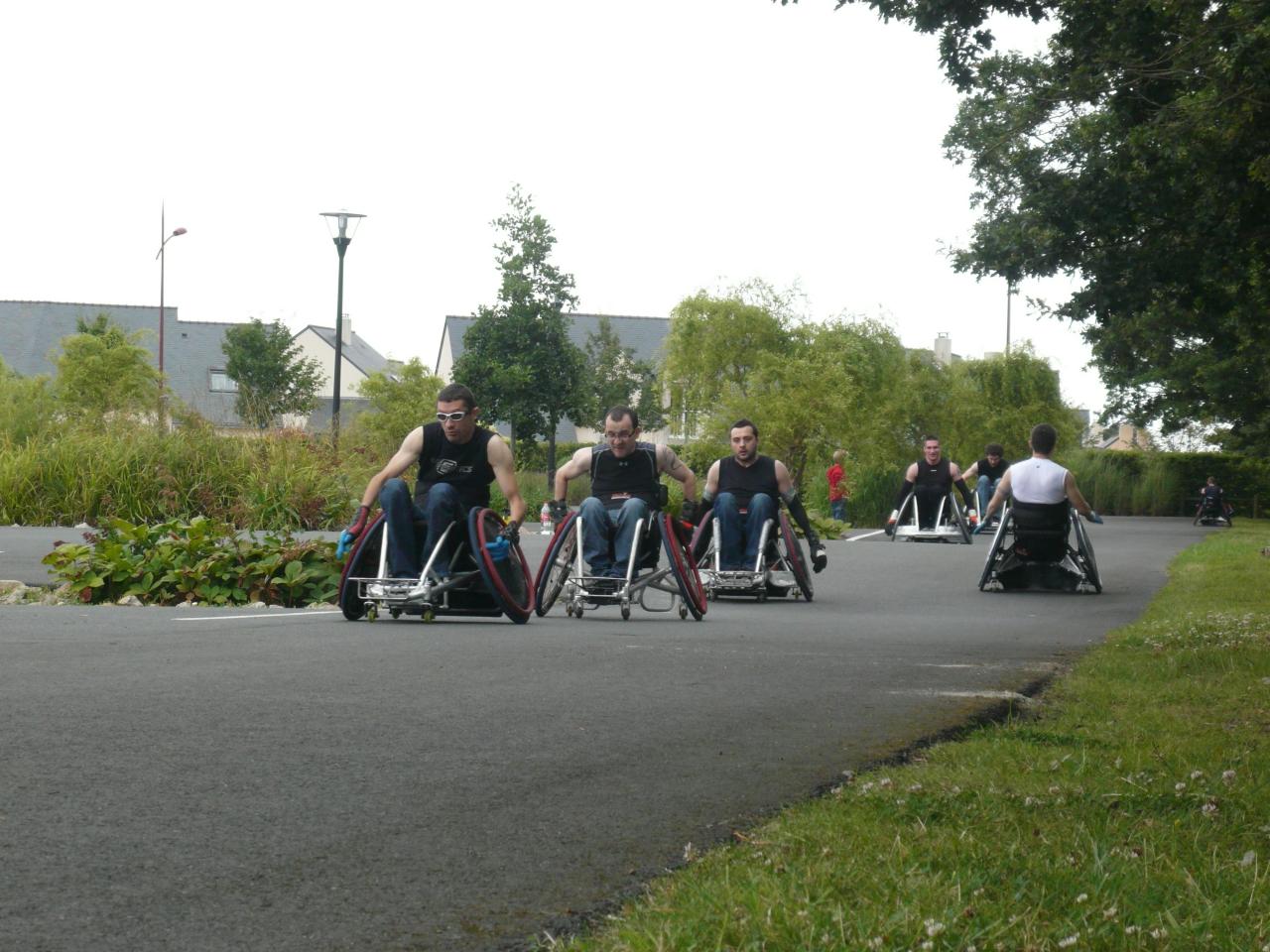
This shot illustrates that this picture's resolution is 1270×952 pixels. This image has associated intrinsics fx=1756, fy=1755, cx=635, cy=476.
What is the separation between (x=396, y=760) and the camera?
5.29 meters

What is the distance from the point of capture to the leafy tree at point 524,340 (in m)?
55.5

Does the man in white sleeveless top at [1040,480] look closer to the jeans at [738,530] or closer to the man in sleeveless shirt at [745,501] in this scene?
the man in sleeveless shirt at [745,501]

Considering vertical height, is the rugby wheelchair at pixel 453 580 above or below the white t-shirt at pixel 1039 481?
below

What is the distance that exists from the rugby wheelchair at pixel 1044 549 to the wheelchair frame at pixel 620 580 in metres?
5.74

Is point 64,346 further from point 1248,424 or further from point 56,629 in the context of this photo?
point 56,629

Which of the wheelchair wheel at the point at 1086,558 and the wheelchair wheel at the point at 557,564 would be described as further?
the wheelchair wheel at the point at 1086,558

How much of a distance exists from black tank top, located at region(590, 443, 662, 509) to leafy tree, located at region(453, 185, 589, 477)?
136ft

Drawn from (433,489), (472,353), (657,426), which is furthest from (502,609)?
(657,426)

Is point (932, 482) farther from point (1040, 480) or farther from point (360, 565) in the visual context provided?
point (360, 565)

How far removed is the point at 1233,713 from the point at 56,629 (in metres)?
6.11

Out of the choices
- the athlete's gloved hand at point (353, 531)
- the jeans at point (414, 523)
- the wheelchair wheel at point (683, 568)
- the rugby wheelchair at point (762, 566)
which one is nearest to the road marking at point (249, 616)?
the athlete's gloved hand at point (353, 531)

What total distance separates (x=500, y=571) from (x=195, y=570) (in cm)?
370

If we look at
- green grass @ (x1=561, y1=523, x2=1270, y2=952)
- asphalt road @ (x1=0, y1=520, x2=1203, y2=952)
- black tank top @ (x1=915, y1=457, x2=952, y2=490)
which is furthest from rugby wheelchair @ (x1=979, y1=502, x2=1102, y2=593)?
green grass @ (x1=561, y1=523, x2=1270, y2=952)

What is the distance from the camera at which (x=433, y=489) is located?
11.4 metres
